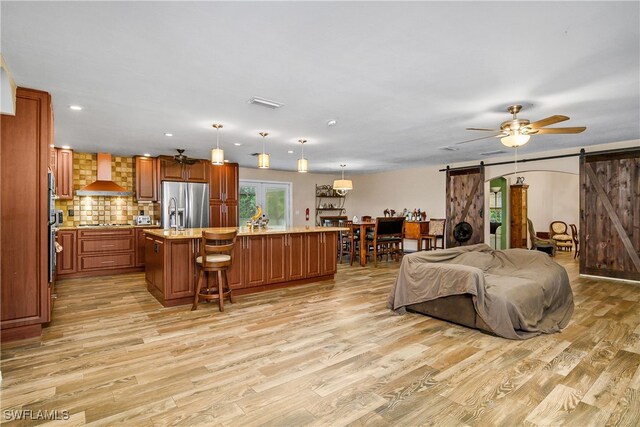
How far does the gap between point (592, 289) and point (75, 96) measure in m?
7.38

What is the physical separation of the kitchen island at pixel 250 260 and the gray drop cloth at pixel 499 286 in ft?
5.72

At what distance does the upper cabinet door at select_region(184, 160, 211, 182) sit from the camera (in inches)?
281

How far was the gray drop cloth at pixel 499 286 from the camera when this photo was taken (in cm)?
312

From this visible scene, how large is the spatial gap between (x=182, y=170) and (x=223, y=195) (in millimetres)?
1048

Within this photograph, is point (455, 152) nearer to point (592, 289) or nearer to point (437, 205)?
point (437, 205)

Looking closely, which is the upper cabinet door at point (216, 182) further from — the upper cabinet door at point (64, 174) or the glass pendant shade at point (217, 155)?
the glass pendant shade at point (217, 155)

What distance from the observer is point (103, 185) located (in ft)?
20.2

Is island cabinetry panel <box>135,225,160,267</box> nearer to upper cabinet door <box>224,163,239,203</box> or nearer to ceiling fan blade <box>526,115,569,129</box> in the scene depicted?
upper cabinet door <box>224,163,239,203</box>

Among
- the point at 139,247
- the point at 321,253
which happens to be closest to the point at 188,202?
the point at 139,247

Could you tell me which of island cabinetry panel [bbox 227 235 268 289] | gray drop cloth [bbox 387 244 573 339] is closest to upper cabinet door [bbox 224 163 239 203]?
island cabinetry panel [bbox 227 235 268 289]

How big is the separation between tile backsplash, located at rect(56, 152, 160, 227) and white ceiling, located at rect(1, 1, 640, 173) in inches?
76.7

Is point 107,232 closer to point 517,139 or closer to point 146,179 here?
point 146,179

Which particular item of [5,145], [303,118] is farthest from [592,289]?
[5,145]

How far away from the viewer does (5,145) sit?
2971 millimetres
